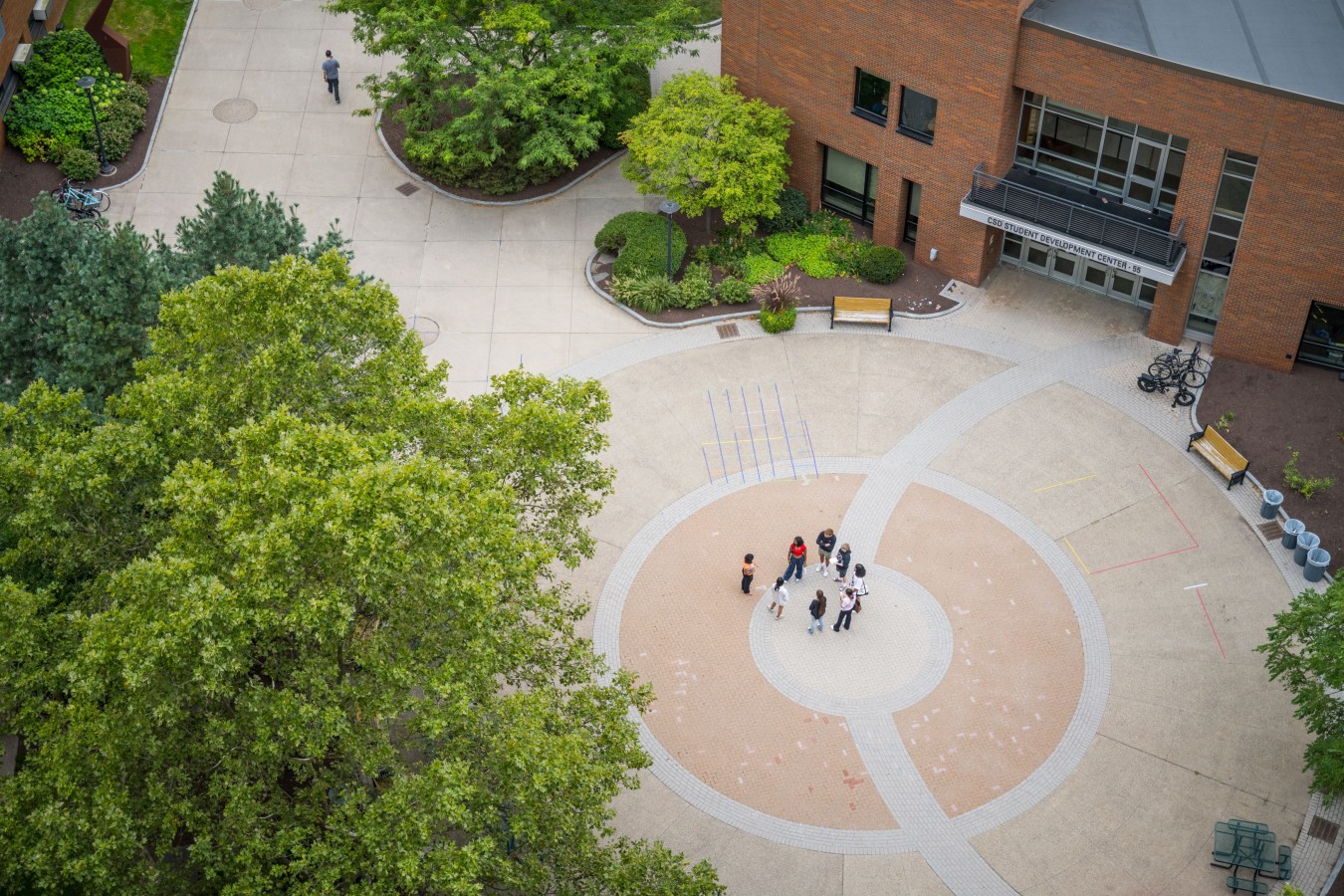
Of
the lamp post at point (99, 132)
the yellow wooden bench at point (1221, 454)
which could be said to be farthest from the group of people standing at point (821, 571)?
the lamp post at point (99, 132)

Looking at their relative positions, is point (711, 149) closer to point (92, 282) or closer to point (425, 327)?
point (425, 327)

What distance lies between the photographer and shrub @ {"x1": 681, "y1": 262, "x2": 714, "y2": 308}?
43594 mm

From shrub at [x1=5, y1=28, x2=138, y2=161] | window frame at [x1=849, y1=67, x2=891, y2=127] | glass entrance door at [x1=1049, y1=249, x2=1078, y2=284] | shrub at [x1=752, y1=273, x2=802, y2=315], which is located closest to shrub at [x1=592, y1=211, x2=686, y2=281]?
shrub at [x1=752, y1=273, x2=802, y2=315]

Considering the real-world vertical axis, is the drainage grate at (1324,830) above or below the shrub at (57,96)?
below

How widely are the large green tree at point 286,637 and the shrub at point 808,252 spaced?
57.4ft

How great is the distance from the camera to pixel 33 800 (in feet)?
79.8

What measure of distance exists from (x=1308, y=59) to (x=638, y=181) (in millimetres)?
18768

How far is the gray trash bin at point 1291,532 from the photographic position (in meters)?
36.1

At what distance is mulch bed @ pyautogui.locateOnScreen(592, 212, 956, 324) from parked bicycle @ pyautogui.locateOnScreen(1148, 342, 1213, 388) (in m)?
6.23

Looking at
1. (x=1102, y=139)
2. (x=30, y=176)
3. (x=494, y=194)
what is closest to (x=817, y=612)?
(x=1102, y=139)

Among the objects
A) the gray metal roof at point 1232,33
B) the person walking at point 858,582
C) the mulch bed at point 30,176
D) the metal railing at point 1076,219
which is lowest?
the person walking at point 858,582

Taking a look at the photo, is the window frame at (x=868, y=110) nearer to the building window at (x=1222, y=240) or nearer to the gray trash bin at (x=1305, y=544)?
the building window at (x=1222, y=240)

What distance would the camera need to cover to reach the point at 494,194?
47.7m

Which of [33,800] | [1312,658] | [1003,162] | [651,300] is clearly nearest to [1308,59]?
[1003,162]
